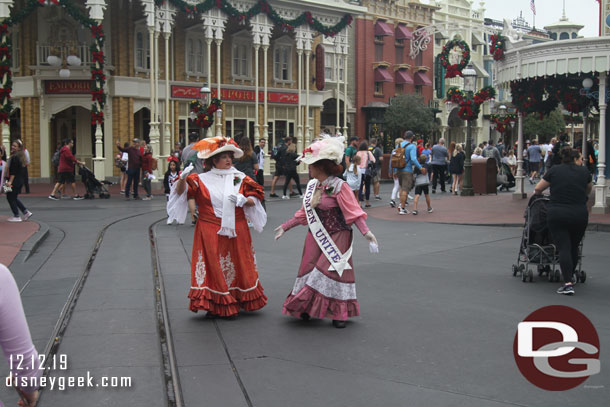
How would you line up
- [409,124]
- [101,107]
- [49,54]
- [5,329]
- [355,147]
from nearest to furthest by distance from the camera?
[5,329]
[355,147]
[101,107]
[49,54]
[409,124]

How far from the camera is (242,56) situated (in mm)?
34125

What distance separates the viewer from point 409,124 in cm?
4259

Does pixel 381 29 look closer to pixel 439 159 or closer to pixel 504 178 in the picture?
pixel 504 178

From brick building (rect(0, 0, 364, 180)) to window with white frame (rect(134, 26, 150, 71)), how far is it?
A: 4 centimetres

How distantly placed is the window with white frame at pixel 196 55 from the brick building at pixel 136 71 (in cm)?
5

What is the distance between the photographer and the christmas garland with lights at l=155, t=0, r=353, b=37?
27578mm

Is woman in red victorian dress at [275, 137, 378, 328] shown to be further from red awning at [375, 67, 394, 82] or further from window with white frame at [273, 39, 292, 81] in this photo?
red awning at [375, 67, 394, 82]

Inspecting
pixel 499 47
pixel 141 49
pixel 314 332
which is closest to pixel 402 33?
pixel 141 49

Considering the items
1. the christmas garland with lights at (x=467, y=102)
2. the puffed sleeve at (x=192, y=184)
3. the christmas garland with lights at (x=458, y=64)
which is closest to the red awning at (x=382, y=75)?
the christmas garland with lights at (x=458, y=64)

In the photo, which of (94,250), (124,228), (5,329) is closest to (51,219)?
(124,228)

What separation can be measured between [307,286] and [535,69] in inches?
460

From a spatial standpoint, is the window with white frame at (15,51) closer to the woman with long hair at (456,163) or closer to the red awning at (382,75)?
the woman with long hair at (456,163)

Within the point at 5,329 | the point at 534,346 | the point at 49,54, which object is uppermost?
the point at 49,54

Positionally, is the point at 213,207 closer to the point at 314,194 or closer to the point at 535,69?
the point at 314,194
